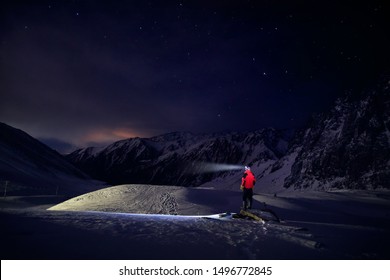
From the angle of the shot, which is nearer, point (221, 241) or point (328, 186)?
point (221, 241)

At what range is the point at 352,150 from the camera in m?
97.8

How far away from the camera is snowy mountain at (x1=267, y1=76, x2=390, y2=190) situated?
85875 mm

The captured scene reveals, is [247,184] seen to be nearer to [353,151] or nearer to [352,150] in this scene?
[353,151]

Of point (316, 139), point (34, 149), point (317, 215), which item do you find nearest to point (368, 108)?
point (316, 139)

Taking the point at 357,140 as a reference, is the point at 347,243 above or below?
below

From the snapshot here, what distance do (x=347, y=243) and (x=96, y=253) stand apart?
250 inches

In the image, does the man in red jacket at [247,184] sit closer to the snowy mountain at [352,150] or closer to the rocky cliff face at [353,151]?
the snowy mountain at [352,150]

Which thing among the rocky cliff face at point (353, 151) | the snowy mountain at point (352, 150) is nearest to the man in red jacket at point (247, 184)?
the snowy mountain at point (352, 150)

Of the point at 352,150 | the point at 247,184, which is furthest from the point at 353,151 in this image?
the point at 247,184

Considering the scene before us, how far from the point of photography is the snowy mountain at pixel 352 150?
85875 mm

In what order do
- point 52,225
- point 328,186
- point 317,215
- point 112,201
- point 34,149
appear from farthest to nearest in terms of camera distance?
point 34,149, point 328,186, point 112,201, point 317,215, point 52,225

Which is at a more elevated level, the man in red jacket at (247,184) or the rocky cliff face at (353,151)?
the rocky cliff face at (353,151)
